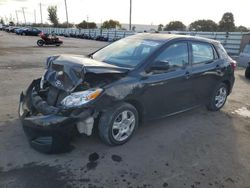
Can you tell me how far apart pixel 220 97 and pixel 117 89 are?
313 centimetres

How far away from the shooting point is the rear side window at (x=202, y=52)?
15.2ft

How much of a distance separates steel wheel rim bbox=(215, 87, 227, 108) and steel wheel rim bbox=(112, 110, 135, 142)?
8.48 feet

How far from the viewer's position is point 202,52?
490 centimetres

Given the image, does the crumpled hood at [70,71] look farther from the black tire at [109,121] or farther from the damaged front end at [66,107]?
the black tire at [109,121]

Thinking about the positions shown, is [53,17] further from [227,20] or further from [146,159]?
[146,159]

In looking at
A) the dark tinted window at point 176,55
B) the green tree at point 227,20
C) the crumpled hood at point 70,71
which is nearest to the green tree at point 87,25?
the green tree at point 227,20

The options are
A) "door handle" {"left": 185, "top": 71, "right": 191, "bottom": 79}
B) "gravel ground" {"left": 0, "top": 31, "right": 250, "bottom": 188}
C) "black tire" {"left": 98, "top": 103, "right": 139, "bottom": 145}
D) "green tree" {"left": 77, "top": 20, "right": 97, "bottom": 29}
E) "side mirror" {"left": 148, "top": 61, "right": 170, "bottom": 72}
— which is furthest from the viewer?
"green tree" {"left": 77, "top": 20, "right": 97, "bottom": 29}

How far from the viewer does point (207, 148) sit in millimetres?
3818

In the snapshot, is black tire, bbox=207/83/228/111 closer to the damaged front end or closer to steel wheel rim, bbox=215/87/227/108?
steel wheel rim, bbox=215/87/227/108

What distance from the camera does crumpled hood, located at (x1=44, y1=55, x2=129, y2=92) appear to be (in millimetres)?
3314

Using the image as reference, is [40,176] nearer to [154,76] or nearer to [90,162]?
[90,162]

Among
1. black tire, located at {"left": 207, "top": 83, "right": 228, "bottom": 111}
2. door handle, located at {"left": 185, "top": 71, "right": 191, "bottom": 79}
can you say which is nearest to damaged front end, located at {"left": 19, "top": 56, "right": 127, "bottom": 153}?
door handle, located at {"left": 185, "top": 71, "right": 191, "bottom": 79}

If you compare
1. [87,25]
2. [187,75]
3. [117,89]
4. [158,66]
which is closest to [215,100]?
[187,75]

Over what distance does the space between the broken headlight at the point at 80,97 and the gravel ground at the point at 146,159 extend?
0.74 metres
